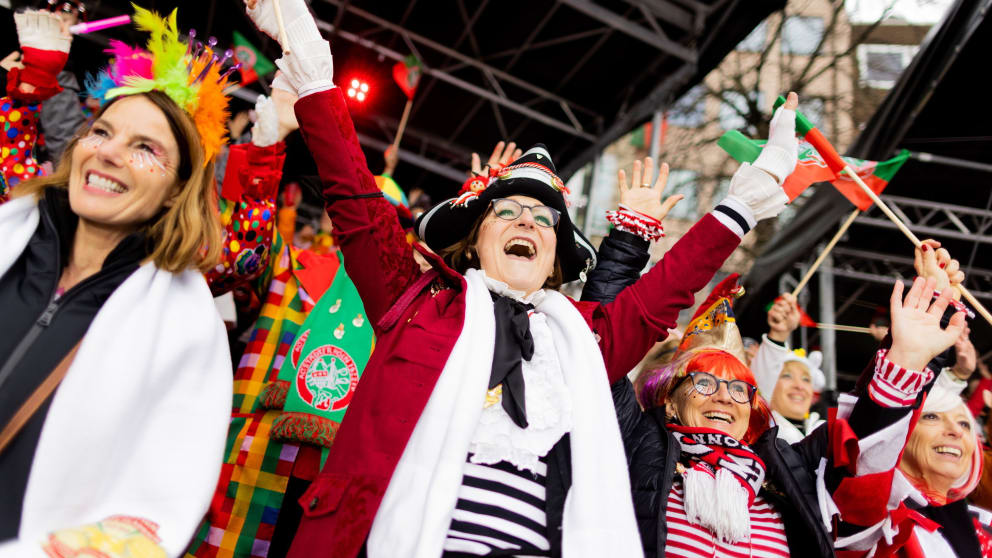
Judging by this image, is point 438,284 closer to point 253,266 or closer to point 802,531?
point 253,266

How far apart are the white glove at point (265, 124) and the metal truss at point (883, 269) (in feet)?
27.8

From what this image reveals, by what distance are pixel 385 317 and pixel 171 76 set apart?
856mm

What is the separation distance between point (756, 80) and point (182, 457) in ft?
47.3

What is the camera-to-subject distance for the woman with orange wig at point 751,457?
2.33m

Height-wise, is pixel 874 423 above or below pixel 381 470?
above

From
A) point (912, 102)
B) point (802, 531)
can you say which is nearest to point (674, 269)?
point (802, 531)

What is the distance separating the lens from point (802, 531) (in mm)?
2416

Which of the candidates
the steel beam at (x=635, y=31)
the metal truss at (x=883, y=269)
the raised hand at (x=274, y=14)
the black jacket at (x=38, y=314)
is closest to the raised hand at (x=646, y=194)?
the raised hand at (x=274, y=14)

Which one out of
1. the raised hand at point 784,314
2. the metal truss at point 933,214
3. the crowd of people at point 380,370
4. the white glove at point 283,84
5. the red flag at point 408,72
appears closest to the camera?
the crowd of people at point 380,370

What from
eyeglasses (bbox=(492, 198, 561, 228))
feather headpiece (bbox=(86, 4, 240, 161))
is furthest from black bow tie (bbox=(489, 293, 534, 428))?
feather headpiece (bbox=(86, 4, 240, 161))

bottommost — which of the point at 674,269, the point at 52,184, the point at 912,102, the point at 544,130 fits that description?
the point at 52,184

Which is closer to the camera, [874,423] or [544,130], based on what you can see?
[874,423]

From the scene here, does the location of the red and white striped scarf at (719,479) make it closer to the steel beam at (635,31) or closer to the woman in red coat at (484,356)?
the woman in red coat at (484,356)

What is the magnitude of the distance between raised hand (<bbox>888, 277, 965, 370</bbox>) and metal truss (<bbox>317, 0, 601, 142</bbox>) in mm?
6343
